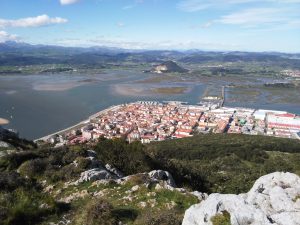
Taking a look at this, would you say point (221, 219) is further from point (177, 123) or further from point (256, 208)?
point (177, 123)

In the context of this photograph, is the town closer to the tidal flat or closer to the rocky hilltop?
the tidal flat

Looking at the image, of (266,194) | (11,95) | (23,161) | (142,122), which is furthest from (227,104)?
(266,194)

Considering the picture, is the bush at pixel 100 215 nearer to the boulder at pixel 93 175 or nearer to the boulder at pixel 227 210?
the boulder at pixel 227 210

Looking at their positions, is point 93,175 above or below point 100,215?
below

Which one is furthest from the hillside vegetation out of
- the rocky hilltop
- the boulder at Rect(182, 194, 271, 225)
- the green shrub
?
the rocky hilltop

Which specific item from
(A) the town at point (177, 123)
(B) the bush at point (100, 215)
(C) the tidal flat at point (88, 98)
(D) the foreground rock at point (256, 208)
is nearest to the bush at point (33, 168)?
(B) the bush at point (100, 215)

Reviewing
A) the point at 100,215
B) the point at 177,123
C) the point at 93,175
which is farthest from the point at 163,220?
the point at 177,123
